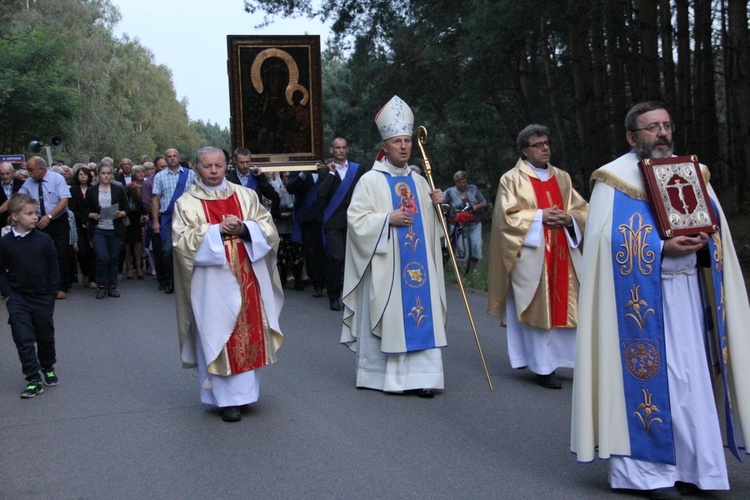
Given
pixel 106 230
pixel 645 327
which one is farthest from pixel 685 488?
pixel 106 230

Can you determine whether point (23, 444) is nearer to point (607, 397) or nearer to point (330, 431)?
point (330, 431)

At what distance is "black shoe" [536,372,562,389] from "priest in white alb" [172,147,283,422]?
218 cm

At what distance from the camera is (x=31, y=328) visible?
27.2 ft

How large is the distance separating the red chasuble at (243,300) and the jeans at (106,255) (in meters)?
7.81

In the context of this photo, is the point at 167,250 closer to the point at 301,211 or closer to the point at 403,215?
the point at 301,211

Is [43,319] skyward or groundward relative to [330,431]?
skyward

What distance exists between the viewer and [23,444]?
22.1 ft

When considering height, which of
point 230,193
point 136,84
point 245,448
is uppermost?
point 136,84

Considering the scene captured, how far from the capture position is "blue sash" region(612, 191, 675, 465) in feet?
16.9

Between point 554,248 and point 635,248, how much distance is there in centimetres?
321

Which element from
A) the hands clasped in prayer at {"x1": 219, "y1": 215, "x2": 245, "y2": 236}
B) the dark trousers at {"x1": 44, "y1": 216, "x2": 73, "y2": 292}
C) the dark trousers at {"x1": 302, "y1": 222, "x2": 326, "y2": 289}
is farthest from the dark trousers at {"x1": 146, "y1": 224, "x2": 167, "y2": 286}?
the hands clasped in prayer at {"x1": 219, "y1": 215, "x2": 245, "y2": 236}

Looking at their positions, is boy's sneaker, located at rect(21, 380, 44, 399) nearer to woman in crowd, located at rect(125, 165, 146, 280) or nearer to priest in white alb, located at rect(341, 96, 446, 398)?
priest in white alb, located at rect(341, 96, 446, 398)

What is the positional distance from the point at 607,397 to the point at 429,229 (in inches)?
133

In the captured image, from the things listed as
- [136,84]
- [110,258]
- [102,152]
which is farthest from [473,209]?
[136,84]
